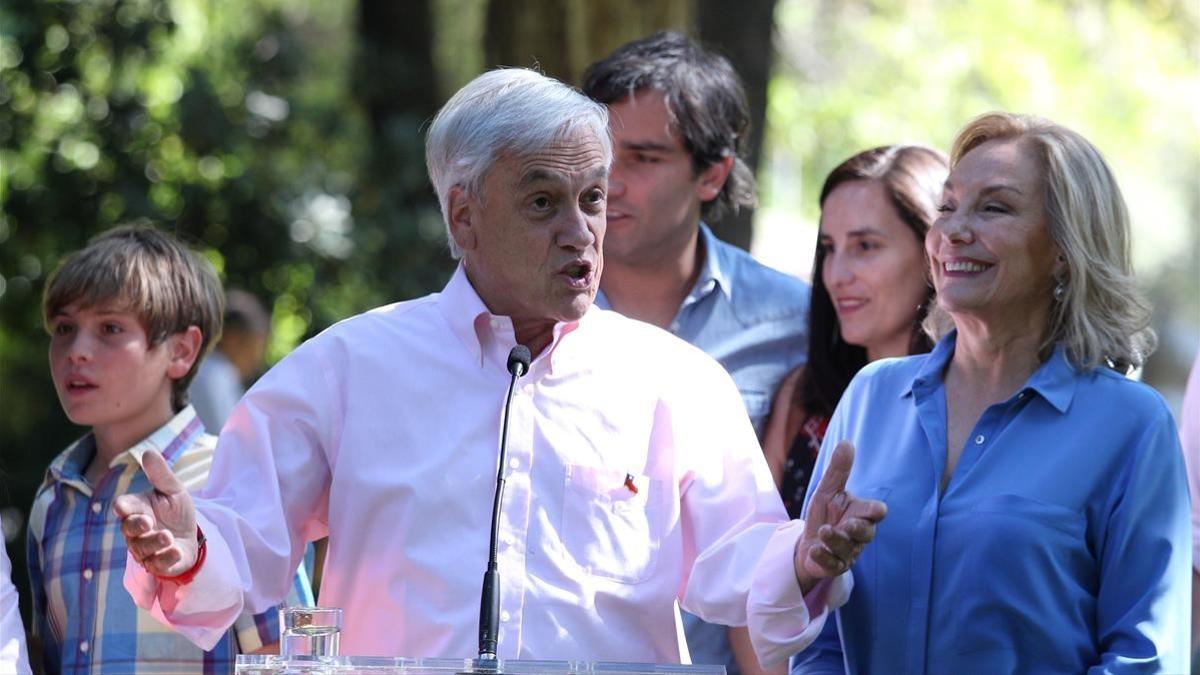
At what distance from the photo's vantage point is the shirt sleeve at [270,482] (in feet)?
11.5

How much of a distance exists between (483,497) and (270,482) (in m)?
0.42

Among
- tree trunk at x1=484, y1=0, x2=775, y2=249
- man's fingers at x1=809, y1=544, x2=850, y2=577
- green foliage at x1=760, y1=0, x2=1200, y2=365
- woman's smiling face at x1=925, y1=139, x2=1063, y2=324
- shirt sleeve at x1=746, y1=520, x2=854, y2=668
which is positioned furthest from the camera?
green foliage at x1=760, y1=0, x2=1200, y2=365

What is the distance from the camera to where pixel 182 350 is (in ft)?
15.4

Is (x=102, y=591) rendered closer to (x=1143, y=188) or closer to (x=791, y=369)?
(x=791, y=369)

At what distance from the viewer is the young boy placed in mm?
4332

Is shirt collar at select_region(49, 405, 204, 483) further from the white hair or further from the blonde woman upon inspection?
the blonde woman

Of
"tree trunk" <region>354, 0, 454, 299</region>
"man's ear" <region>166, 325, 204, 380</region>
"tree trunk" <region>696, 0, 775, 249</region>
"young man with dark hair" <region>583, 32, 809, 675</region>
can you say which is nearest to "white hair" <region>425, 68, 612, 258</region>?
"man's ear" <region>166, 325, 204, 380</region>

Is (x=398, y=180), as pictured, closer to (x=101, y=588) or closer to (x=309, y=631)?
(x=101, y=588)

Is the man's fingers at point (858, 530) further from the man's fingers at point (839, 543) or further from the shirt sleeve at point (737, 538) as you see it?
the shirt sleeve at point (737, 538)

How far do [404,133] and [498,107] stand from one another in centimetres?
608

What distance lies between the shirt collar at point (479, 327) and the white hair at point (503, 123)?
0.19 metres

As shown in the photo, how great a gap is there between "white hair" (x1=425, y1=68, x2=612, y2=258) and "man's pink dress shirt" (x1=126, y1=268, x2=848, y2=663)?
10.6 inches

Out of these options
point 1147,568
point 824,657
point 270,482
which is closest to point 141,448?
point 270,482

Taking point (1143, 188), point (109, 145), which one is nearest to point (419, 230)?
point (109, 145)
